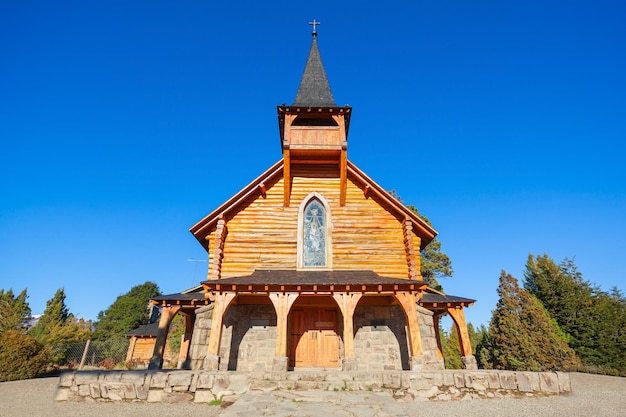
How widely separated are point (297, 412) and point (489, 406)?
5.06 m

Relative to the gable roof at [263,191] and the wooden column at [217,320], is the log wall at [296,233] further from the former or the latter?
the wooden column at [217,320]

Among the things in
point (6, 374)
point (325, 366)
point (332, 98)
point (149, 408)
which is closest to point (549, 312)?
point (325, 366)

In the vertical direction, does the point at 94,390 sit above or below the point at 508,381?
below

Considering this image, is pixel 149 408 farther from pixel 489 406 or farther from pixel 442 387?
pixel 489 406

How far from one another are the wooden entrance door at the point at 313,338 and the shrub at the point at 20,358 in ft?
40.0

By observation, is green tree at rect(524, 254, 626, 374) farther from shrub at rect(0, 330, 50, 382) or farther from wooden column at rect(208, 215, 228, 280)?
shrub at rect(0, 330, 50, 382)

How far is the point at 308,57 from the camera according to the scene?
21.4 m

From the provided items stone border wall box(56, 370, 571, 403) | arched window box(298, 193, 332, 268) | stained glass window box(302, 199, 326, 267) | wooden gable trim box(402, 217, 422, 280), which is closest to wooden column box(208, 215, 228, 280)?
arched window box(298, 193, 332, 268)

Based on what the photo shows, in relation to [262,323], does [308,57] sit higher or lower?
higher

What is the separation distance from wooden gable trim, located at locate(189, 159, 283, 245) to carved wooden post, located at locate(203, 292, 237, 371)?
4.16 metres

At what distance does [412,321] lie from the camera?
36.4 feet

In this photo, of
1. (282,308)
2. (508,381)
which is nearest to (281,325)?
(282,308)

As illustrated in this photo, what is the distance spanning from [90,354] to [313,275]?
22.8 m

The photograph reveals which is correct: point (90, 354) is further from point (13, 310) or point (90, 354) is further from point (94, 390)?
point (94, 390)
